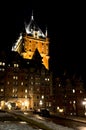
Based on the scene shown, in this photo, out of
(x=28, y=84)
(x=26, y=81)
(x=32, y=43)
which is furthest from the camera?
(x=32, y=43)

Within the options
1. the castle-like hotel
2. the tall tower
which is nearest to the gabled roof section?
the tall tower

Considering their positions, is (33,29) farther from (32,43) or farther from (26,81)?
(26,81)

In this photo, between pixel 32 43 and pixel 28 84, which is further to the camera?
pixel 32 43

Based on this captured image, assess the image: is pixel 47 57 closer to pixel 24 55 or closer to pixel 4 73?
pixel 24 55

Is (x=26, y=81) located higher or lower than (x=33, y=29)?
lower

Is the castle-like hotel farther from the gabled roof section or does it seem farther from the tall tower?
the gabled roof section

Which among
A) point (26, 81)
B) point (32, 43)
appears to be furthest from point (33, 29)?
point (26, 81)

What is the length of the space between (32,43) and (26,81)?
32.6 metres

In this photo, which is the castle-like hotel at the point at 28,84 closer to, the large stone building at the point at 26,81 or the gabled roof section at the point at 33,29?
the large stone building at the point at 26,81

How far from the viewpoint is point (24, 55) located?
488 feet

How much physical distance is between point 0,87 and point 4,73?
26.8 feet

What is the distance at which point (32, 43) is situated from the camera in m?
156

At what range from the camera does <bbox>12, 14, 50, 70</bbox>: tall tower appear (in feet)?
497

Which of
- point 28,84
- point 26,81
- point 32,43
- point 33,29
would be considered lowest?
point 28,84
